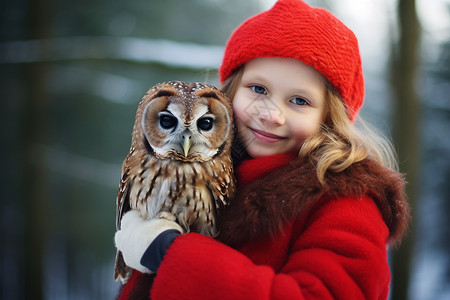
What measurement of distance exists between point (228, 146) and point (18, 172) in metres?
3.09

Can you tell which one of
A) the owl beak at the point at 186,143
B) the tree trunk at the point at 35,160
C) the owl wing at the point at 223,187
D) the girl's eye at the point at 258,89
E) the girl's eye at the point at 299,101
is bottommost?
the tree trunk at the point at 35,160

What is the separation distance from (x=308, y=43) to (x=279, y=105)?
155 mm

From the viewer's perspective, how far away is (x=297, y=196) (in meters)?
0.62

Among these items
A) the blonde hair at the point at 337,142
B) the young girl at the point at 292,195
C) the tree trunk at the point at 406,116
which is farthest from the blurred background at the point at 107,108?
the young girl at the point at 292,195

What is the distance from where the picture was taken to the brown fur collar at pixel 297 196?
0.62 metres

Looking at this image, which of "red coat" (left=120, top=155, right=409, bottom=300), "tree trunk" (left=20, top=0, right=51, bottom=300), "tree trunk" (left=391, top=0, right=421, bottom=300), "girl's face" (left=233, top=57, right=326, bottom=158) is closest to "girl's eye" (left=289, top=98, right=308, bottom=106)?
"girl's face" (left=233, top=57, right=326, bottom=158)

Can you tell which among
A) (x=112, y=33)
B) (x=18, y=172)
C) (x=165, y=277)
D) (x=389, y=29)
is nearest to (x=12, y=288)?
(x=18, y=172)

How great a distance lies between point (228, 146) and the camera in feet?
2.55

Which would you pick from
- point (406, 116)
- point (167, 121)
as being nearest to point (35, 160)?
point (167, 121)

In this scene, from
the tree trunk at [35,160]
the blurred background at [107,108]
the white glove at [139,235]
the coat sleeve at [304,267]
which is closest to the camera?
the coat sleeve at [304,267]

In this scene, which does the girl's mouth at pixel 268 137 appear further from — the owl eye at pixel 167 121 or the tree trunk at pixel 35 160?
the tree trunk at pixel 35 160

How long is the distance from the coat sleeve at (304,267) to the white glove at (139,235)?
72 millimetres

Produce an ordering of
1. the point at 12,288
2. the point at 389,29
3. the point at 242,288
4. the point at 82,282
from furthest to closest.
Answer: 1. the point at 82,282
2. the point at 12,288
3. the point at 389,29
4. the point at 242,288

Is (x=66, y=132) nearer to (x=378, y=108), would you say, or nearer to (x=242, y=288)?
(x=378, y=108)
